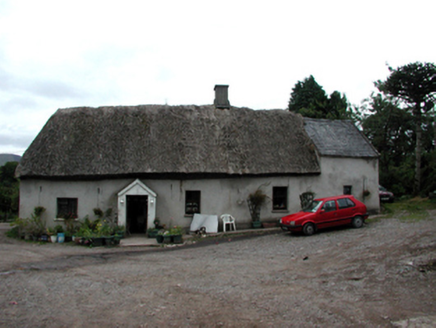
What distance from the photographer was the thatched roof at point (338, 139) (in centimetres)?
1888

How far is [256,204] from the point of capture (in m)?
17.2

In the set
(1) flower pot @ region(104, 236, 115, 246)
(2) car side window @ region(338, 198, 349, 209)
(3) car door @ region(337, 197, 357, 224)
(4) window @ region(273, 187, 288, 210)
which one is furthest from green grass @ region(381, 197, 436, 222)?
(1) flower pot @ region(104, 236, 115, 246)

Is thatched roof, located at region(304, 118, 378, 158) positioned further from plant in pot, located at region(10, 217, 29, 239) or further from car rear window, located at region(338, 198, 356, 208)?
plant in pot, located at region(10, 217, 29, 239)

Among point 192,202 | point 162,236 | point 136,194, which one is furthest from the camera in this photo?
point 192,202

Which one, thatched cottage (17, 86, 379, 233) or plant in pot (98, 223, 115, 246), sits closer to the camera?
plant in pot (98, 223, 115, 246)

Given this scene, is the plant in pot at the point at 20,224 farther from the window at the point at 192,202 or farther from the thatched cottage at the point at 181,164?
the window at the point at 192,202

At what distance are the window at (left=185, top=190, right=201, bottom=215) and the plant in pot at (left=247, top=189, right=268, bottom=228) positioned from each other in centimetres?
269

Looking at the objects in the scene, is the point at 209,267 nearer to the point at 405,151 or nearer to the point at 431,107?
the point at 431,107

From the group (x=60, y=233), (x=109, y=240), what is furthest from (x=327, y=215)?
(x=60, y=233)

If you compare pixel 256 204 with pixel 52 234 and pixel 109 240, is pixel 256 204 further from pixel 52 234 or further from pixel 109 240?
pixel 52 234

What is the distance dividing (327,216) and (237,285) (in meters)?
7.98

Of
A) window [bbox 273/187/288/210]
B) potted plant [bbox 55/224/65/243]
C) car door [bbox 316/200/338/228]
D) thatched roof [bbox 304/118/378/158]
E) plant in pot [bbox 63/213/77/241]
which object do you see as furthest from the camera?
thatched roof [bbox 304/118/378/158]

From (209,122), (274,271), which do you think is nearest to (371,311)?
(274,271)

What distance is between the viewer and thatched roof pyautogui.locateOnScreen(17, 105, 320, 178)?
1672 cm
